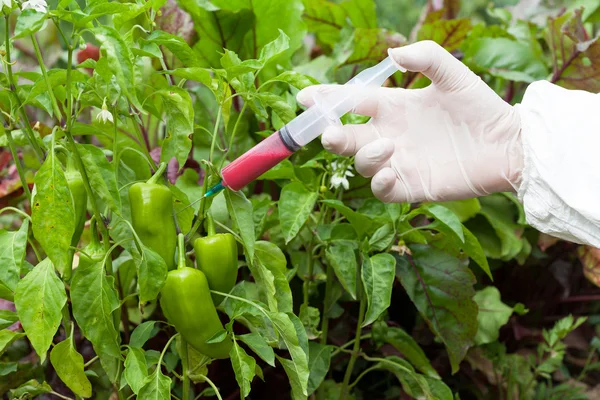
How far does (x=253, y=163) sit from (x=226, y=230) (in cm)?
12

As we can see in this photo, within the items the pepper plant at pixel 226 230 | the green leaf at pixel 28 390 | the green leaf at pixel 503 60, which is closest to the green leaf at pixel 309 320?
the pepper plant at pixel 226 230

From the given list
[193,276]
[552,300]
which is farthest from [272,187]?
[552,300]

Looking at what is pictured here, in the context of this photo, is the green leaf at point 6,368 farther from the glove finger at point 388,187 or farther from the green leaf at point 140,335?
the glove finger at point 388,187

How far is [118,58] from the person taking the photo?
20.8 inches

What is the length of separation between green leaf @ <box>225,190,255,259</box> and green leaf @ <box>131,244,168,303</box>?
0.27 feet

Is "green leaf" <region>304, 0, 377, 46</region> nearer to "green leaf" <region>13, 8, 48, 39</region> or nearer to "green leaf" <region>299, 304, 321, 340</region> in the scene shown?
"green leaf" <region>299, 304, 321, 340</region>

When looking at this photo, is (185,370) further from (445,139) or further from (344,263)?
(445,139)

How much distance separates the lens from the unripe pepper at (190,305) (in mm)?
632

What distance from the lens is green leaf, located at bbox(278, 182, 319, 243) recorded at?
0.78 m

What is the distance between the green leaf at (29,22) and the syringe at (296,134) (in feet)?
0.72

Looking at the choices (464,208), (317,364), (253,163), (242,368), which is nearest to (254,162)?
(253,163)

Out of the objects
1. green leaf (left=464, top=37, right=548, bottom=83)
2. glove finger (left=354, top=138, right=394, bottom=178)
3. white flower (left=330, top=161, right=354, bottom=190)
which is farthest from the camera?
green leaf (left=464, top=37, right=548, bottom=83)

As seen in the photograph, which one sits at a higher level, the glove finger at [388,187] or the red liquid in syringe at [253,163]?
the red liquid in syringe at [253,163]

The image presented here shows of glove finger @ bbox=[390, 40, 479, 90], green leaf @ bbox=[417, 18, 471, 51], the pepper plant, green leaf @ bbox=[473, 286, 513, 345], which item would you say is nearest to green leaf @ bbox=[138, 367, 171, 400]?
the pepper plant
